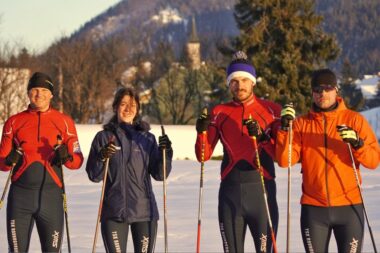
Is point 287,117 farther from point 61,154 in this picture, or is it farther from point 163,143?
point 61,154

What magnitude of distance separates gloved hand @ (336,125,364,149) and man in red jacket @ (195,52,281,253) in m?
0.63

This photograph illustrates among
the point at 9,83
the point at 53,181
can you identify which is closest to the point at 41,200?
the point at 53,181

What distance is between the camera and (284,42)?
34156 mm

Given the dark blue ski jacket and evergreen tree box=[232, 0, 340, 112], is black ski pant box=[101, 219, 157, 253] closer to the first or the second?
the dark blue ski jacket

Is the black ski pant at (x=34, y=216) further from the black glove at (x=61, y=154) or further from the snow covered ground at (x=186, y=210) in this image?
the snow covered ground at (x=186, y=210)

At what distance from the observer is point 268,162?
5586 millimetres

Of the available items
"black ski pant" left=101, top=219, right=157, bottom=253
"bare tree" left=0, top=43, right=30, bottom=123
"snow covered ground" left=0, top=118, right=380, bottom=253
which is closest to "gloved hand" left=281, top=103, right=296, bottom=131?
"black ski pant" left=101, top=219, right=157, bottom=253

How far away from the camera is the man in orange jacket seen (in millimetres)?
5008

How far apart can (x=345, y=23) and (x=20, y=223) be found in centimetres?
16128

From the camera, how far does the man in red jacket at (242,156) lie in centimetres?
543

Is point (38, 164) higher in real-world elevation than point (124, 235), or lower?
higher

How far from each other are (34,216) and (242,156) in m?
1.54

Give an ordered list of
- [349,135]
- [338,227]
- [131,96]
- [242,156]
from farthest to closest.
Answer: [242,156], [131,96], [338,227], [349,135]

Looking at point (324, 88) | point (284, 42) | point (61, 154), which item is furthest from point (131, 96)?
point (284, 42)
